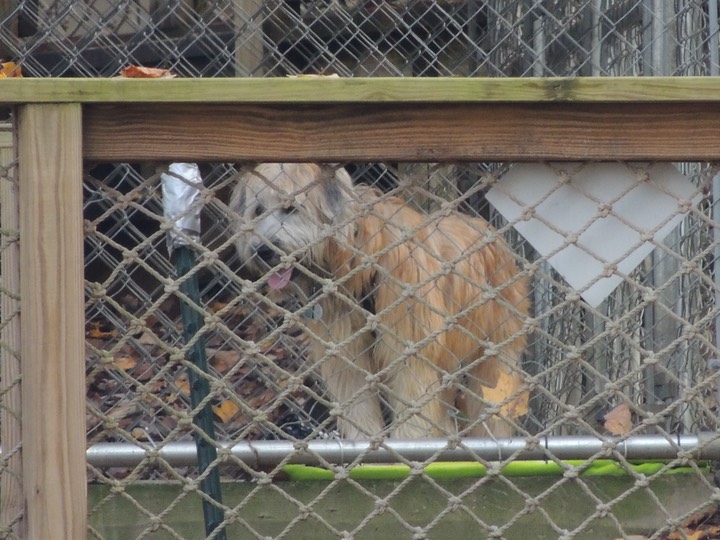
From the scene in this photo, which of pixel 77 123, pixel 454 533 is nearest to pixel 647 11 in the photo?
pixel 454 533

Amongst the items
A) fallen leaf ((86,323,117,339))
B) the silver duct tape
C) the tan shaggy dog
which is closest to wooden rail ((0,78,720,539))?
the silver duct tape

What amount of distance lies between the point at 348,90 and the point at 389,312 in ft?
5.67

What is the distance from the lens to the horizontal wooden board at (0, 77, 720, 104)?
85.0 inches

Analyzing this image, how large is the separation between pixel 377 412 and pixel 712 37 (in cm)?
228

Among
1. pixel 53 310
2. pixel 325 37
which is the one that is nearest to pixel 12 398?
pixel 53 310

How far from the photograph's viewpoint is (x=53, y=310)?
218 centimetres

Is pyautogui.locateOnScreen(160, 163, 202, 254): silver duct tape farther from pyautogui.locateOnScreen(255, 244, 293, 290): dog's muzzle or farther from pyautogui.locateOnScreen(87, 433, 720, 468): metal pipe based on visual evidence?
pyautogui.locateOnScreen(255, 244, 293, 290): dog's muzzle

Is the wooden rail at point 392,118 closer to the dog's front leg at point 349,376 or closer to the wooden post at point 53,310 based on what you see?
the wooden post at point 53,310

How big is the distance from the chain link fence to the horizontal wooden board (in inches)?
6.8

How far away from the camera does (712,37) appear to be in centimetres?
408

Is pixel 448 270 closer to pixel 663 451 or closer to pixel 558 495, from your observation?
pixel 663 451

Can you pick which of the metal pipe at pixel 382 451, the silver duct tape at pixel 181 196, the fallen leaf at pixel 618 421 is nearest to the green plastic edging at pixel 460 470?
the metal pipe at pixel 382 451

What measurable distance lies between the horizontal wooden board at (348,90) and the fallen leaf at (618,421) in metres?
2.44

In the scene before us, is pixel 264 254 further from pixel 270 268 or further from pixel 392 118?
pixel 392 118
